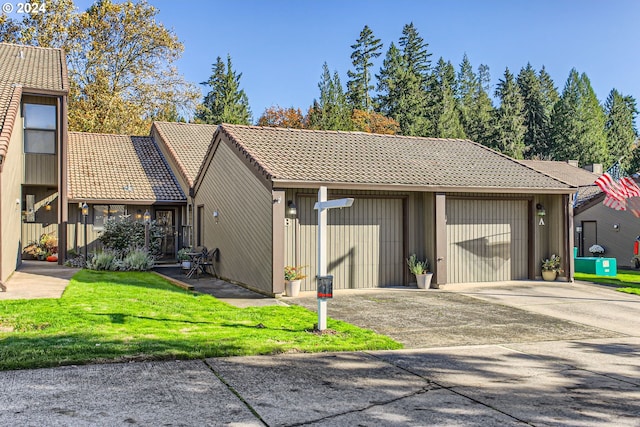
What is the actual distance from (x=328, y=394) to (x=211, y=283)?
31.5 feet

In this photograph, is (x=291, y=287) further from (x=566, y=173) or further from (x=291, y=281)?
(x=566, y=173)

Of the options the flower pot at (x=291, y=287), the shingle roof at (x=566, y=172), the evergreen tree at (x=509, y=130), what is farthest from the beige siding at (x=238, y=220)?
the evergreen tree at (x=509, y=130)

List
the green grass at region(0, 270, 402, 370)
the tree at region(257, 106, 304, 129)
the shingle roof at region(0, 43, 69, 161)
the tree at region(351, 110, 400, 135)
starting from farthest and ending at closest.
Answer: the tree at region(351, 110, 400, 135) < the tree at region(257, 106, 304, 129) < the shingle roof at region(0, 43, 69, 161) < the green grass at region(0, 270, 402, 370)

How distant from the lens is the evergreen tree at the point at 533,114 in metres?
58.7

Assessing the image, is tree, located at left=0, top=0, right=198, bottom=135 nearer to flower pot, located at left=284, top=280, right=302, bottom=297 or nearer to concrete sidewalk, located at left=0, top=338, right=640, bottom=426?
flower pot, located at left=284, top=280, right=302, bottom=297

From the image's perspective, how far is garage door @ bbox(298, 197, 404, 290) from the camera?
41.8 feet

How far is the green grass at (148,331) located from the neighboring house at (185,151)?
8.19 meters

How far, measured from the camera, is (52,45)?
2858 cm

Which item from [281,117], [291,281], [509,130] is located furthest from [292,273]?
[509,130]

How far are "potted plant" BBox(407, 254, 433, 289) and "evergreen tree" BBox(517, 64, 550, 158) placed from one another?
47.8 meters

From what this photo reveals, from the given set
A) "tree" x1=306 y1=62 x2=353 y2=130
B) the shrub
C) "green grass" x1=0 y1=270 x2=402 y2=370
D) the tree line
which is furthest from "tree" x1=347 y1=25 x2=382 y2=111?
"green grass" x1=0 y1=270 x2=402 y2=370

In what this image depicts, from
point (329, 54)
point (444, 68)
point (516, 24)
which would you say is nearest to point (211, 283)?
point (516, 24)

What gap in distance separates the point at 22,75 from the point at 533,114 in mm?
55680

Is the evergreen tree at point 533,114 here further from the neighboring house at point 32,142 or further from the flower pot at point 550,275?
the neighboring house at point 32,142
